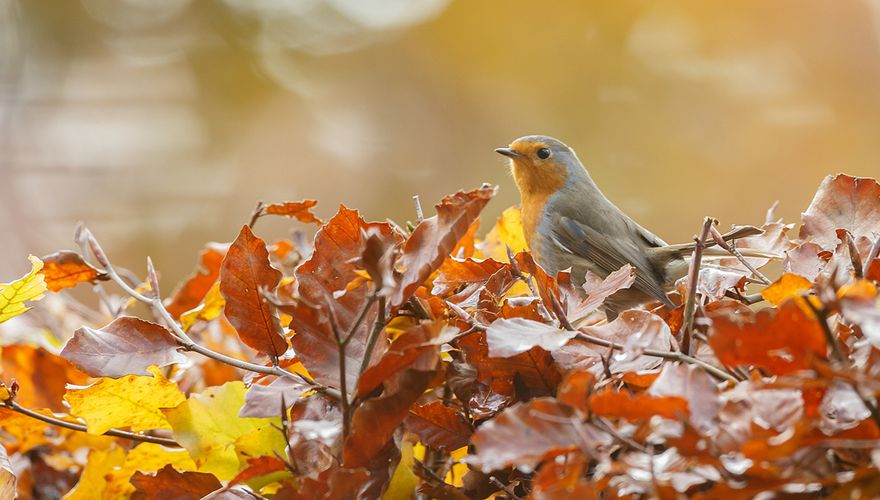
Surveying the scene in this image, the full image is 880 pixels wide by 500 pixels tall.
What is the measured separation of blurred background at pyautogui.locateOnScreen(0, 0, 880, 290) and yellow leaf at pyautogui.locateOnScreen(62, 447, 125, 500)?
3.31 metres

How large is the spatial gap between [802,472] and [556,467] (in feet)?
0.45

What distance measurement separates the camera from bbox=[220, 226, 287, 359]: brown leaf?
2.50 feet

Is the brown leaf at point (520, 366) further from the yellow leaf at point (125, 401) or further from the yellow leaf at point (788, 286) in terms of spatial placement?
the yellow leaf at point (125, 401)

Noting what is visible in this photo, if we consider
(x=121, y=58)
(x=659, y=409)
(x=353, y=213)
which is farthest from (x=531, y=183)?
(x=121, y=58)

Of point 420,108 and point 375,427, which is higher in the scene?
point 375,427

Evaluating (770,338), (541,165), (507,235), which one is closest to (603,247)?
(541,165)

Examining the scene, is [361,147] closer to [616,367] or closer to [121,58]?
[121,58]

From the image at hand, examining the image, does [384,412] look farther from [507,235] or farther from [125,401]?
[507,235]

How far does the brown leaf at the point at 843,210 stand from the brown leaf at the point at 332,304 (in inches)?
17.4

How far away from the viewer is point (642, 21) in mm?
4406

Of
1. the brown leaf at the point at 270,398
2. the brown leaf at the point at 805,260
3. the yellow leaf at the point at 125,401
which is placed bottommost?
the yellow leaf at the point at 125,401

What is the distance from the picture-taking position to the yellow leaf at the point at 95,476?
0.90 meters

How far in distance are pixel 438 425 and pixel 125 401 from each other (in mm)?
304

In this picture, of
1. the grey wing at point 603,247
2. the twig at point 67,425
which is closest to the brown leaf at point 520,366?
the twig at point 67,425
